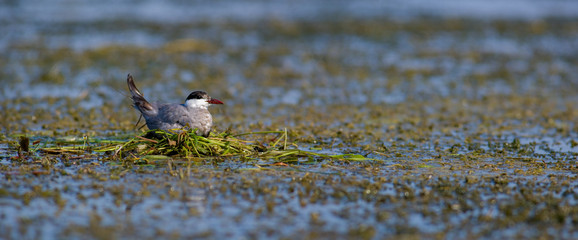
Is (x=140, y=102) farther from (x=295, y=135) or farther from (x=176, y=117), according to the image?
(x=295, y=135)

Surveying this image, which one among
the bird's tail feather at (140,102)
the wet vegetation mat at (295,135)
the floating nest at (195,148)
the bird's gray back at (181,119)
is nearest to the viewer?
the wet vegetation mat at (295,135)

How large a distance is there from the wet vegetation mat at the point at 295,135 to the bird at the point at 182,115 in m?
0.16

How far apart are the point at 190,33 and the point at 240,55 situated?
3447mm

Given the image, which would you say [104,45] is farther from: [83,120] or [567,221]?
[567,221]

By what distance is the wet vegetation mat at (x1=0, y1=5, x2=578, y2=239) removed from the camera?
205 inches

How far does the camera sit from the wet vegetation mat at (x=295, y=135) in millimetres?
5219

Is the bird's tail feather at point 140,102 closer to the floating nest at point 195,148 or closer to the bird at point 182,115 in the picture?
the bird at point 182,115

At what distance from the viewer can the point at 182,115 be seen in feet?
24.6

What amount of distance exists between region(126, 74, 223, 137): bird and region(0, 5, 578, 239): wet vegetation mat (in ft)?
0.54

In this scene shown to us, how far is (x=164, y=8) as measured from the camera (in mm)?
23781

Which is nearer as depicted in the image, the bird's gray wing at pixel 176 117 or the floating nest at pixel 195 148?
the floating nest at pixel 195 148

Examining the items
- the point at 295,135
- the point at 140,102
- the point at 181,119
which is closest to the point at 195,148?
the point at 181,119

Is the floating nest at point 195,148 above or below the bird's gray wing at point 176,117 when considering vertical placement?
below

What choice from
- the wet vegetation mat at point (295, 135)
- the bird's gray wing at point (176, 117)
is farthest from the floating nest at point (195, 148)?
the bird's gray wing at point (176, 117)
